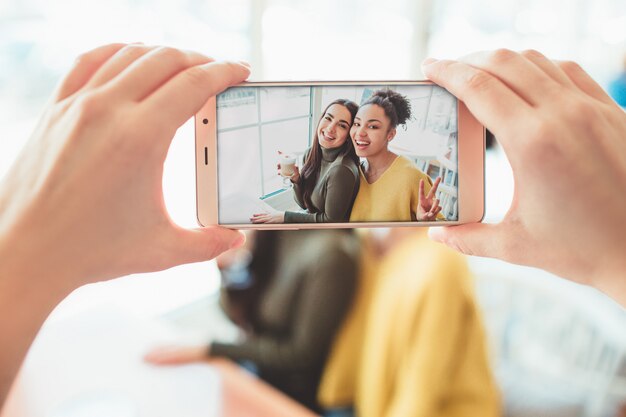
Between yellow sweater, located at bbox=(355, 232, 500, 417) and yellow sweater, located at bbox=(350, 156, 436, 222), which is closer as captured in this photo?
yellow sweater, located at bbox=(350, 156, 436, 222)

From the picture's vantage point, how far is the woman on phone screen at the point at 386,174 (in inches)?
24.8

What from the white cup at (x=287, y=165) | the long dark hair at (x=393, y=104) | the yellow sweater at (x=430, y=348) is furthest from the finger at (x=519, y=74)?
→ the yellow sweater at (x=430, y=348)

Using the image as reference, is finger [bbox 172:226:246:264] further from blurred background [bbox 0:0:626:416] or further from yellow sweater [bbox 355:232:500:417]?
blurred background [bbox 0:0:626:416]

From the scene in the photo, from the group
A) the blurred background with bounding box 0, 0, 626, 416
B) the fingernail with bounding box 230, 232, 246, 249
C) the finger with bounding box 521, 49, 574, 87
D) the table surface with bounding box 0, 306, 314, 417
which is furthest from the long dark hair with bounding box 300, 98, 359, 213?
the blurred background with bounding box 0, 0, 626, 416

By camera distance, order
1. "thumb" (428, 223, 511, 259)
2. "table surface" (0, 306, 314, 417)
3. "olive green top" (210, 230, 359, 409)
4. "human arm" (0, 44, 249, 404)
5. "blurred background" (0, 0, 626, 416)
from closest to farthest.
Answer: "human arm" (0, 44, 249, 404), "thumb" (428, 223, 511, 259), "table surface" (0, 306, 314, 417), "olive green top" (210, 230, 359, 409), "blurred background" (0, 0, 626, 416)

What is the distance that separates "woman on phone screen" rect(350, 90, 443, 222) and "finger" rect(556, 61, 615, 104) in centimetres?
20

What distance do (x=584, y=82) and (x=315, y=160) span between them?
353 millimetres

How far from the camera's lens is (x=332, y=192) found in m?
0.64

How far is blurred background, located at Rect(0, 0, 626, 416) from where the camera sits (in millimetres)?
1375

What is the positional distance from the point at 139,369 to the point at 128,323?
Result: 0.24 m

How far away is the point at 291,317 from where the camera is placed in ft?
4.23

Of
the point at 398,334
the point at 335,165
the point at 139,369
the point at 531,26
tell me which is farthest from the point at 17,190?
the point at 531,26

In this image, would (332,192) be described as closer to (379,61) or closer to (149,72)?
(149,72)

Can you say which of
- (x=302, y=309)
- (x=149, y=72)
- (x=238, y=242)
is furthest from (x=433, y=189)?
(x=302, y=309)
